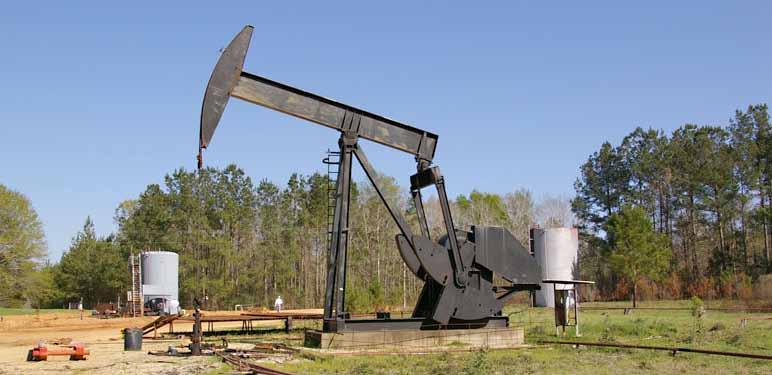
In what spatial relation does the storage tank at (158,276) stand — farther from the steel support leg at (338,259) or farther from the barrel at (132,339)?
the steel support leg at (338,259)

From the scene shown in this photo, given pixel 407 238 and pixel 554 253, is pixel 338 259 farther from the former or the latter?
pixel 554 253

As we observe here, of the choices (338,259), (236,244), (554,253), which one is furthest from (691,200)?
(338,259)

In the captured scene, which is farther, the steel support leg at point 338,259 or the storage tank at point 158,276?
the storage tank at point 158,276

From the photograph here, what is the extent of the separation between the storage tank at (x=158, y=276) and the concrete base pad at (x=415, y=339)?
87.0ft

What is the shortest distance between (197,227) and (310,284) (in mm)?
9829

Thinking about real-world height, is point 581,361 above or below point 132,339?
below

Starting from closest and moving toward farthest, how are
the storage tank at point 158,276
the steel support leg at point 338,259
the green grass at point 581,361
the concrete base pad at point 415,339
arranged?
the green grass at point 581,361 < the concrete base pad at point 415,339 < the steel support leg at point 338,259 < the storage tank at point 158,276

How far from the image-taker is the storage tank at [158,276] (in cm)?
4088

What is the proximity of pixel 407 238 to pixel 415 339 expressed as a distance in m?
2.15

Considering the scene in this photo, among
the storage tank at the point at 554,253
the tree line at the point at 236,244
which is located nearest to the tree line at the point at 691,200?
the storage tank at the point at 554,253

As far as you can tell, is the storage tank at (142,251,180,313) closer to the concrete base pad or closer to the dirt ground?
the dirt ground

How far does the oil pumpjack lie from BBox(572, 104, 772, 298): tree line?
2663 centimetres

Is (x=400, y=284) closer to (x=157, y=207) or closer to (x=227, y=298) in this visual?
(x=227, y=298)

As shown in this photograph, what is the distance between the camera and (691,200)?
50.0 metres
